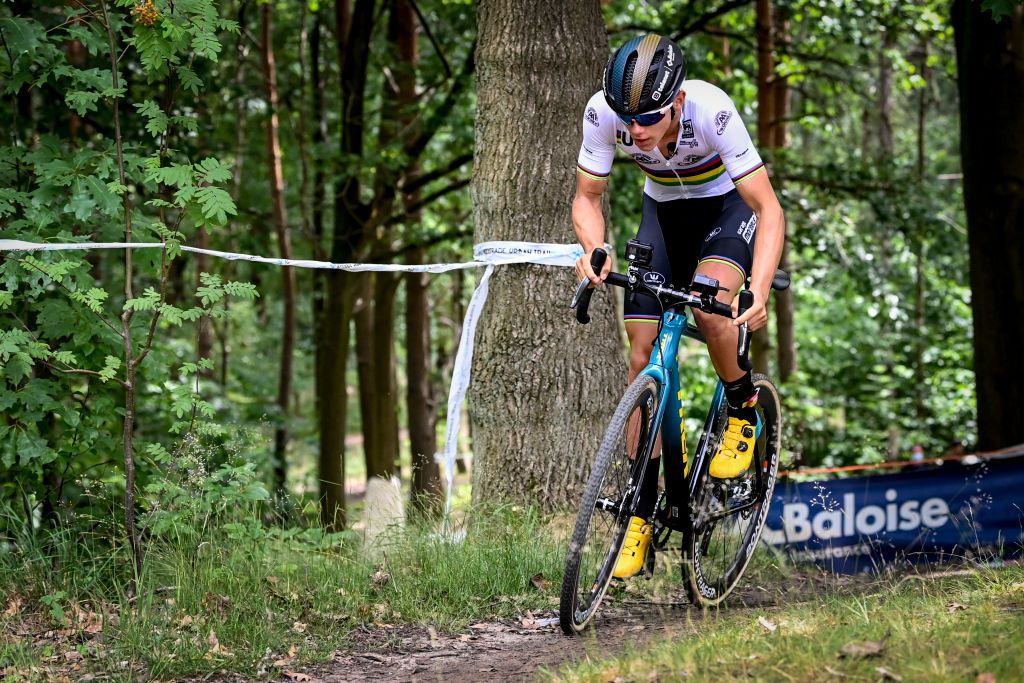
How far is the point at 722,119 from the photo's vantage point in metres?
3.97

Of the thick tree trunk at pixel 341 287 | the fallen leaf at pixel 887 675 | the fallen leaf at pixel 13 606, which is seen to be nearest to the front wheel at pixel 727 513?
the fallen leaf at pixel 887 675

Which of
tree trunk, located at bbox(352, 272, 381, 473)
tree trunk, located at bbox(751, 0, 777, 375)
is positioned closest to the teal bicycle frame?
tree trunk, located at bbox(751, 0, 777, 375)

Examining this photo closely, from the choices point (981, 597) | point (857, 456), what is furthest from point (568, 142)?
point (857, 456)

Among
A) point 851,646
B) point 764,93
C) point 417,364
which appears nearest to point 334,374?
point 417,364

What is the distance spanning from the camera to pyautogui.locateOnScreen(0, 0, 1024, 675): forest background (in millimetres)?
4648

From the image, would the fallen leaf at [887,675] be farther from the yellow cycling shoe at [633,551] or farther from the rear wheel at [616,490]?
the yellow cycling shoe at [633,551]

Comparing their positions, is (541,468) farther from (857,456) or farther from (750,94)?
(750,94)

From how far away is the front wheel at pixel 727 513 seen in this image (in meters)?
4.48

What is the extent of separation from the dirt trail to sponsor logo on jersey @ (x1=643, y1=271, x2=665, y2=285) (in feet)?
4.50

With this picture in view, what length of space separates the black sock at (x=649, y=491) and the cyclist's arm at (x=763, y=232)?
76 centimetres

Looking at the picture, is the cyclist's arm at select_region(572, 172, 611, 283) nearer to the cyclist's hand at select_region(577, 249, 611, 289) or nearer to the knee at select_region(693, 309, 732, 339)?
the cyclist's hand at select_region(577, 249, 611, 289)

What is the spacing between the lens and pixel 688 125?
13.3 feet

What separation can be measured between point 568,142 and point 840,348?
14.2m

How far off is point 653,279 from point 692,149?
0.63 m
